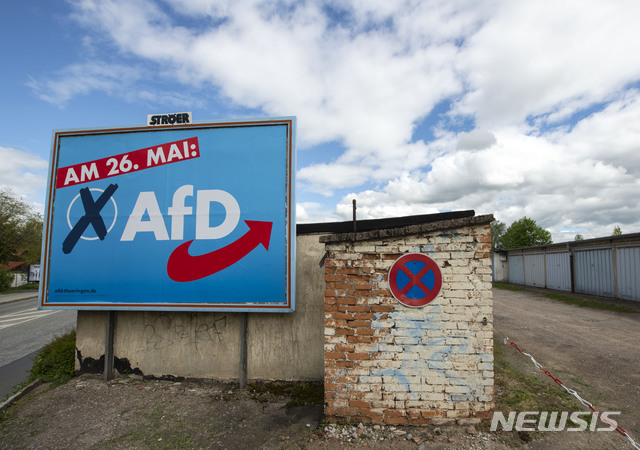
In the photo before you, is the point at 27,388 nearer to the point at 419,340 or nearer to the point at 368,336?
the point at 368,336

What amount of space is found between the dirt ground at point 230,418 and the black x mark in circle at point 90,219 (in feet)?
7.63

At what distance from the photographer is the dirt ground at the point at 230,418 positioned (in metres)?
3.35

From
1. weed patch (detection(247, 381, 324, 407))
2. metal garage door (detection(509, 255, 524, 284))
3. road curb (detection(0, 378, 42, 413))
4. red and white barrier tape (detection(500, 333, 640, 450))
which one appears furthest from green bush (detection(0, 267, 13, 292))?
metal garage door (detection(509, 255, 524, 284))

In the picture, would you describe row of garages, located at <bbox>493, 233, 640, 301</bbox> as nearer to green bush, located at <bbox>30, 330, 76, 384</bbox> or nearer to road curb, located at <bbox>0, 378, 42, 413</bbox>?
green bush, located at <bbox>30, 330, 76, 384</bbox>

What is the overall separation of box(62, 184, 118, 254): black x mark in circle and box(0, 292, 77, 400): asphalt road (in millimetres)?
2746

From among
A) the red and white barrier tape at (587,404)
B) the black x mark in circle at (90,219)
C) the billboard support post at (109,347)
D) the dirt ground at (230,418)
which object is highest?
the black x mark in circle at (90,219)

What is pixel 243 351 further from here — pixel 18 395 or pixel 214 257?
pixel 18 395

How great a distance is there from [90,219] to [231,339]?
3118mm

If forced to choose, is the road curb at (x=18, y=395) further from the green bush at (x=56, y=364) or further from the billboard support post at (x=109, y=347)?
the billboard support post at (x=109, y=347)

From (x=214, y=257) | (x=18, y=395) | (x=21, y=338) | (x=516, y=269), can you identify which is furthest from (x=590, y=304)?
(x=21, y=338)

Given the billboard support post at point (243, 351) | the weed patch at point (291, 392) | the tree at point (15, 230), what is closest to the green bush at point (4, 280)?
Result: the tree at point (15, 230)

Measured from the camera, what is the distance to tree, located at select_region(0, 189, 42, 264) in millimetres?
25609

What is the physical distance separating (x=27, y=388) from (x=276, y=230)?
15.5 ft

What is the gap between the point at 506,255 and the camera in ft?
87.2
